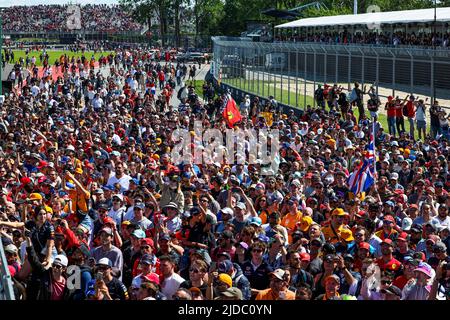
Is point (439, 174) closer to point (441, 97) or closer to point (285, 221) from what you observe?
point (285, 221)

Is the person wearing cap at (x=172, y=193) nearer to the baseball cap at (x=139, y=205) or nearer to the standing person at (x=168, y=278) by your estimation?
the baseball cap at (x=139, y=205)

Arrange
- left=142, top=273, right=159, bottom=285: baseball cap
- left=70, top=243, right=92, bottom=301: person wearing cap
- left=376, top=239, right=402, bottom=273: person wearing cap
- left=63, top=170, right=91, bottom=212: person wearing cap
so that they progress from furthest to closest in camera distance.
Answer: left=63, top=170, right=91, bottom=212: person wearing cap < left=376, top=239, right=402, bottom=273: person wearing cap < left=142, top=273, right=159, bottom=285: baseball cap < left=70, top=243, right=92, bottom=301: person wearing cap

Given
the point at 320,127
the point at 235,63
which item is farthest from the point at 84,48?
the point at 320,127

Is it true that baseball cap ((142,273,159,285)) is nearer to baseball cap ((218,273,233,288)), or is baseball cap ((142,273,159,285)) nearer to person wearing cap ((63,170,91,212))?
baseball cap ((218,273,233,288))

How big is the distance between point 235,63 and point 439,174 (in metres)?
30.7

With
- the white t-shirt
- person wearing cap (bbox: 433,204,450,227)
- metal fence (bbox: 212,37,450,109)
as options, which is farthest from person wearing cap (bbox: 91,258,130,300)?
metal fence (bbox: 212,37,450,109)

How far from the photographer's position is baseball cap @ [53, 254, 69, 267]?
9734 mm

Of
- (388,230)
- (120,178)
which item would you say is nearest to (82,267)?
(388,230)

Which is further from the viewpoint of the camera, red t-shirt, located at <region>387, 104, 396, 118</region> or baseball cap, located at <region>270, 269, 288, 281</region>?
red t-shirt, located at <region>387, 104, 396, 118</region>

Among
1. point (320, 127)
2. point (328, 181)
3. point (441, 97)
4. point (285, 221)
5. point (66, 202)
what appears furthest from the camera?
point (441, 97)

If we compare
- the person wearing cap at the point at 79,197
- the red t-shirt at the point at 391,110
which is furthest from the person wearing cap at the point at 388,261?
the red t-shirt at the point at 391,110

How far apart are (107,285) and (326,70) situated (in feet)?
94.5

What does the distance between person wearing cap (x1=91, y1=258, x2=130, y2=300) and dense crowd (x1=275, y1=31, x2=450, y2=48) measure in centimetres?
2490

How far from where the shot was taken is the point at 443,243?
11.0 meters
